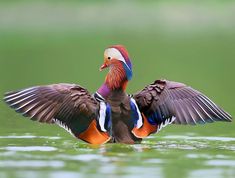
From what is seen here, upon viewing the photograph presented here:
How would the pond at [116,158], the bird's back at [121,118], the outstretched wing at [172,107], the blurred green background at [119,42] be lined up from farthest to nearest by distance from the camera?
the blurred green background at [119,42] < the outstretched wing at [172,107] < the bird's back at [121,118] < the pond at [116,158]

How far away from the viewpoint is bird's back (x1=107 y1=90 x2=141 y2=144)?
14227 mm

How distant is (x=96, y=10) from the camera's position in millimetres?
56031

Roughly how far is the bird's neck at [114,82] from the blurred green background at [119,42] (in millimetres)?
736

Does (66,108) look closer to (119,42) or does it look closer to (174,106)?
(174,106)

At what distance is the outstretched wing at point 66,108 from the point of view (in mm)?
14109

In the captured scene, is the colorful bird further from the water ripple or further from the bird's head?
the water ripple

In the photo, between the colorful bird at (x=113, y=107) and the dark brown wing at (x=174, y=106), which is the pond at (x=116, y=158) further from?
the dark brown wing at (x=174, y=106)

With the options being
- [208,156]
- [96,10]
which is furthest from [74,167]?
[96,10]

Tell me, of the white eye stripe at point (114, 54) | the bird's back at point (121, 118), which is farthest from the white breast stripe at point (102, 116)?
the white eye stripe at point (114, 54)

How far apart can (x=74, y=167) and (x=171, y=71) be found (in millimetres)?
17111

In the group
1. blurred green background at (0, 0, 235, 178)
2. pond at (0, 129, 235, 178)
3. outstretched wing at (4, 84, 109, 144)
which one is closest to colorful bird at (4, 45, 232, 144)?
outstretched wing at (4, 84, 109, 144)

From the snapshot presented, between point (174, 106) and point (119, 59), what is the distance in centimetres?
94

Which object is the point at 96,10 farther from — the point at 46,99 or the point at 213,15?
the point at 46,99

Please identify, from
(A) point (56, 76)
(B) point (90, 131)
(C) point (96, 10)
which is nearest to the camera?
(B) point (90, 131)
